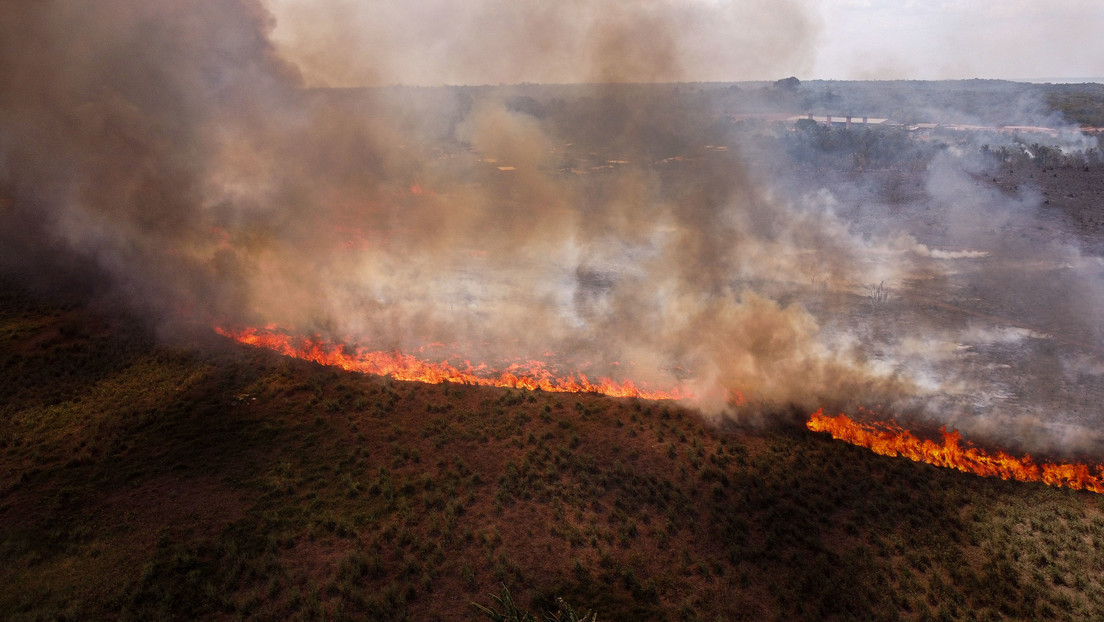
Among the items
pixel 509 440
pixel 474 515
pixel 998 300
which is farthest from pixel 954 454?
pixel 998 300

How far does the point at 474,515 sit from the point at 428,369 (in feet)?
25.3

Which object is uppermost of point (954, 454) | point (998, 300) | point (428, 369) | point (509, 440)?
point (998, 300)

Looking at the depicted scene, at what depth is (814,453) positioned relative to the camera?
1603cm

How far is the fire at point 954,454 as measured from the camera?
15380 millimetres

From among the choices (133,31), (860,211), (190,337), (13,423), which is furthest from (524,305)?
(860,211)

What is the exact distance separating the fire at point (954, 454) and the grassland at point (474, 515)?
677 mm

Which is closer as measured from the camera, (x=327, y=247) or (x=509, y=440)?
(x=509, y=440)

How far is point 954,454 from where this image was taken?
16.2 m

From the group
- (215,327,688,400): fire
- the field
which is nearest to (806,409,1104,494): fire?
the field

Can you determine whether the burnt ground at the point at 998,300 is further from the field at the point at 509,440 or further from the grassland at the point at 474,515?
the grassland at the point at 474,515

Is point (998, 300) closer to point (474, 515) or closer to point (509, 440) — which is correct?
point (509, 440)

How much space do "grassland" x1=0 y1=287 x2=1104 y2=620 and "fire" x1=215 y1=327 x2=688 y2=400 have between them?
101 cm

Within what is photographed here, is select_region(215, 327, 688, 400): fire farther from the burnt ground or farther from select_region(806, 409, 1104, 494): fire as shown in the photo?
the burnt ground

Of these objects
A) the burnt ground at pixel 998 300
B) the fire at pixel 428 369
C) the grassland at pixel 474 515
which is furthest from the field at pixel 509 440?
the fire at pixel 428 369
